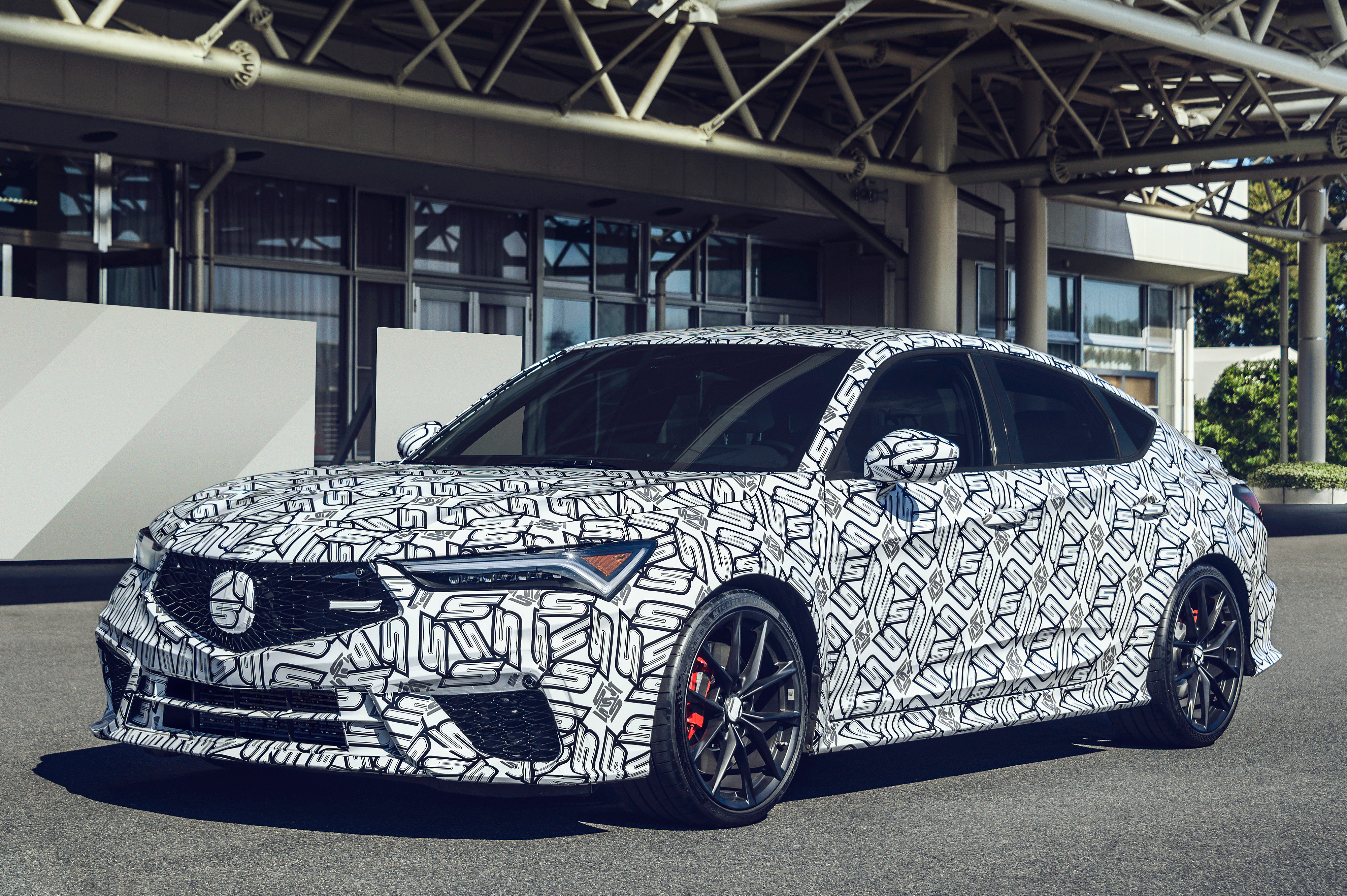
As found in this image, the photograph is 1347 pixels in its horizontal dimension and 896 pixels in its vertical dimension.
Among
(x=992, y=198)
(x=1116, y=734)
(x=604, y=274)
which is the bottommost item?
(x=1116, y=734)

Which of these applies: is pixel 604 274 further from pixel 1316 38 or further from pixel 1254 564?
pixel 1254 564

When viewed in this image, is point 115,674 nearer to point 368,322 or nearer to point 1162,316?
point 368,322

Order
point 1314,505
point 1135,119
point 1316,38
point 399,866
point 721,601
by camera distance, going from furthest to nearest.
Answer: point 1314,505 < point 1135,119 < point 1316,38 < point 721,601 < point 399,866

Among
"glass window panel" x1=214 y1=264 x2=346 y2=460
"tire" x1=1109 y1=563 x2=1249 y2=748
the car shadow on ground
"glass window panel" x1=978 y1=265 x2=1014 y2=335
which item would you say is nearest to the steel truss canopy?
"glass window panel" x1=214 y1=264 x2=346 y2=460

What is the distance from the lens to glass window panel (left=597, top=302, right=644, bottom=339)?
23734mm

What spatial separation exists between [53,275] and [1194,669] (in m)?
14.9

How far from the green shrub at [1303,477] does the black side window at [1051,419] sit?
2565 centimetres

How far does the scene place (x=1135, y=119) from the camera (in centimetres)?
2627

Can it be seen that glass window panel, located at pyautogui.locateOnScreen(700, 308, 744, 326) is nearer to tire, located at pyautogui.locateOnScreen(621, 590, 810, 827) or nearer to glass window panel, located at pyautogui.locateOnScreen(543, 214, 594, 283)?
glass window panel, located at pyautogui.locateOnScreen(543, 214, 594, 283)

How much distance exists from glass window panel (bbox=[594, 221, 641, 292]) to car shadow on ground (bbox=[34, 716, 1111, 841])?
57.7 ft

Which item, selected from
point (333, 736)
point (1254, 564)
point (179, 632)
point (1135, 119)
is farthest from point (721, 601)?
point (1135, 119)

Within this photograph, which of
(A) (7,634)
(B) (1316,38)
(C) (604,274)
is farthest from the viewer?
(C) (604,274)

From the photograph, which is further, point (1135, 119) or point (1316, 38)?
point (1135, 119)

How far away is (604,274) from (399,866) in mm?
19623
